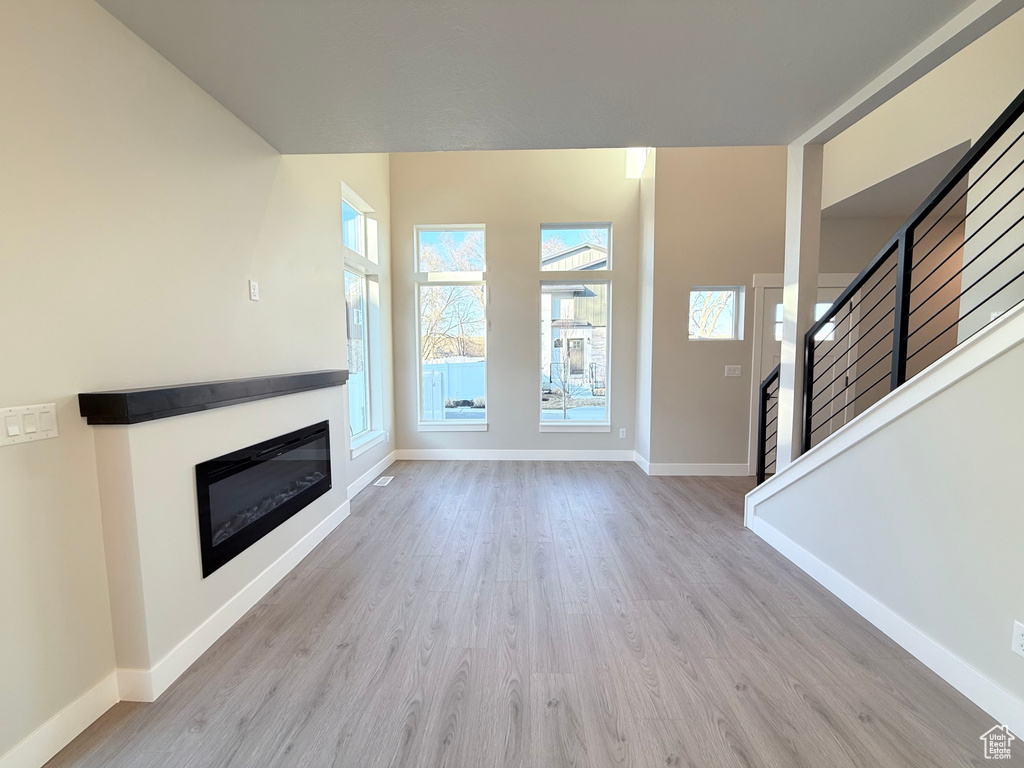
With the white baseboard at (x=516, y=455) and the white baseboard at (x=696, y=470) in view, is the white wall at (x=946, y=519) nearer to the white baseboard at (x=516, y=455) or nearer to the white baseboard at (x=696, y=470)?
the white baseboard at (x=696, y=470)

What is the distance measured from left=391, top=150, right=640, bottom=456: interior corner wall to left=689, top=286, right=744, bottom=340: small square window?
0.68 meters

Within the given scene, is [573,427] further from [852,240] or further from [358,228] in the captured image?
[852,240]

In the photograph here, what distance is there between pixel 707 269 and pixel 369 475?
4106 mm

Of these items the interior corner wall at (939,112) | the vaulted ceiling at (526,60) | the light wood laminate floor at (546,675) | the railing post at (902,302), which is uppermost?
the interior corner wall at (939,112)

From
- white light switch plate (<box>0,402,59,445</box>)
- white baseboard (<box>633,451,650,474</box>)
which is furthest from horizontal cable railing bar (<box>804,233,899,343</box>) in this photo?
white light switch plate (<box>0,402,59,445</box>)

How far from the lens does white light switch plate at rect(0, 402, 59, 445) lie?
3.84ft

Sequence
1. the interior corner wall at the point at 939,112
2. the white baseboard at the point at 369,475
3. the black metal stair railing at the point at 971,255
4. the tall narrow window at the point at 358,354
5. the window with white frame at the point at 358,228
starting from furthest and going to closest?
1. the tall narrow window at the point at 358,354
2. the window with white frame at the point at 358,228
3. the white baseboard at the point at 369,475
4. the interior corner wall at the point at 939,112
5. the black metal stair railing at the point at 971,255

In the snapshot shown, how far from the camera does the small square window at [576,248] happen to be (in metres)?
4.68

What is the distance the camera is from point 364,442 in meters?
3.98

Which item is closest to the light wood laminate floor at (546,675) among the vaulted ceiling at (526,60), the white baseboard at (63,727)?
the white baseboard at (63,727)

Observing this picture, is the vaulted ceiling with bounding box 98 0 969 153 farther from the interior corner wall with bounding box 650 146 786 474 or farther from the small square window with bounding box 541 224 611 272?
the small square window with bounding box 541 224 611 272

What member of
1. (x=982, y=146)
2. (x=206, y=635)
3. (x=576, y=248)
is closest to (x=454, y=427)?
(x=576, y=248)

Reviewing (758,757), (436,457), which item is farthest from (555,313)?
(758,757)

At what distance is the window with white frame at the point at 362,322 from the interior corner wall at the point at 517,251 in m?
0.42
